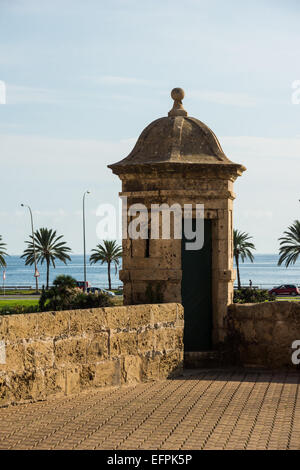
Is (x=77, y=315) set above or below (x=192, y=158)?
below

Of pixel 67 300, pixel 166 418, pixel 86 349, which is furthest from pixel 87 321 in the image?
pixel 67 300

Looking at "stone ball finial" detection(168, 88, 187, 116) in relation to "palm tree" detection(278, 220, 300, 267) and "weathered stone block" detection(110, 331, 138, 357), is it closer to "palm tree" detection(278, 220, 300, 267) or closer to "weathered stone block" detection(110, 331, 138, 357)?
"weathered stone block" detection(110, 331, 138, 357)

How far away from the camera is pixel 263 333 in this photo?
1020 cm

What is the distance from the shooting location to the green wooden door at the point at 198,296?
10.5 metres

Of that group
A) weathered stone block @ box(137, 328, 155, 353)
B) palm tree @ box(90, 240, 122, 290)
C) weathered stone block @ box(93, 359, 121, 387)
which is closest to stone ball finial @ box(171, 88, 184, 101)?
weathered stone block @ box(137, 328, 155, 353)

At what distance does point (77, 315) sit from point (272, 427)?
263cm

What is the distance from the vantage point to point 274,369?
10.1 meters

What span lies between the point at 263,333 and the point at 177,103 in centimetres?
372

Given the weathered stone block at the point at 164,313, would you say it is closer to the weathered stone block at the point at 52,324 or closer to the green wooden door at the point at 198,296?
the green wooden door at the point at 198,296

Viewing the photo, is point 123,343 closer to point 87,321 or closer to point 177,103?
point 87,321

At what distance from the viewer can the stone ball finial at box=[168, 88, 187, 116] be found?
11.1 meters

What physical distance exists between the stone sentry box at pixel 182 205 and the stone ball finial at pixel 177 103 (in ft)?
0.54
